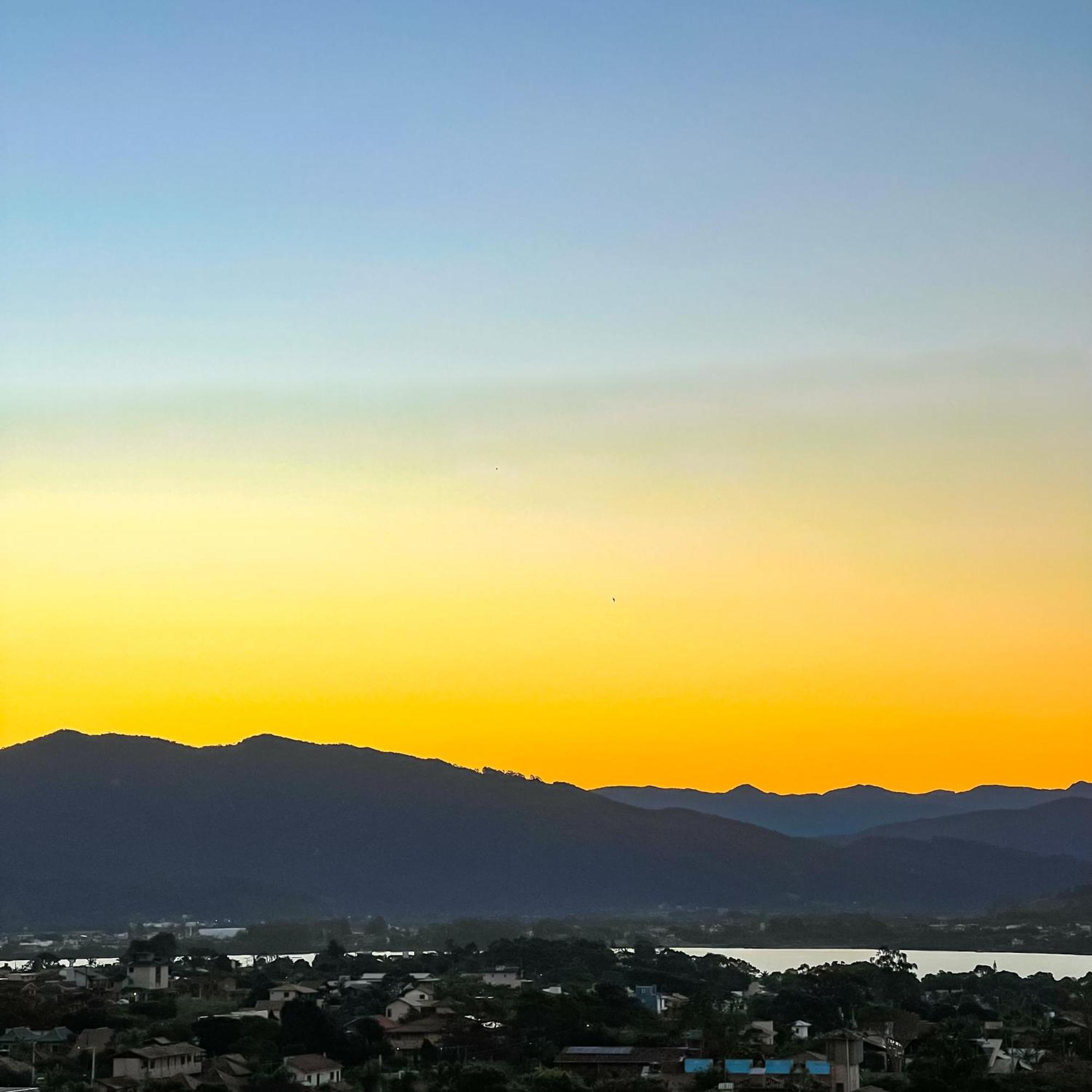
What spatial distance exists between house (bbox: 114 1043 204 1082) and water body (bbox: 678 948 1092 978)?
43.5 m

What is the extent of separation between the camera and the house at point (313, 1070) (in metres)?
30.6

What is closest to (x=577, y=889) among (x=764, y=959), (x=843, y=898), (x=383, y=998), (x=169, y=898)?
(x=843, y=898)

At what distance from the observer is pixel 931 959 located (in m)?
89.5

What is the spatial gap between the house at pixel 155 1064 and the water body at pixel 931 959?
143 feet

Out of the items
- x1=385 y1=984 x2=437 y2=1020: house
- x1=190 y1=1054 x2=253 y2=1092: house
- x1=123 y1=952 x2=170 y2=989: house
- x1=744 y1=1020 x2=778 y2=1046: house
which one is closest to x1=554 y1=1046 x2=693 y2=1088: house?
x1=744 y1=1020 x2=778 y2=1046: house

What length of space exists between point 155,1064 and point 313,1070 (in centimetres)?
265

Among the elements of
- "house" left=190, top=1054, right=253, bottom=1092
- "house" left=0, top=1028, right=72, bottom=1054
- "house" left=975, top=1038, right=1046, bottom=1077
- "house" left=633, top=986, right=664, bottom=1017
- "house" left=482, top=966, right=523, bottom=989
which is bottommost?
"house" left=190, top=1054, right=253, bottom=1092

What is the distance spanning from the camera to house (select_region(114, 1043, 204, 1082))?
3066cm

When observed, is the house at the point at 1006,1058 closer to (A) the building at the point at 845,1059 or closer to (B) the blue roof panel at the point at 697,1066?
(A) the building at the point at 845,1059

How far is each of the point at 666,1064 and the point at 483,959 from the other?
28814mm

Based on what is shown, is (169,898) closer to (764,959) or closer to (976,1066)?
(764,959)

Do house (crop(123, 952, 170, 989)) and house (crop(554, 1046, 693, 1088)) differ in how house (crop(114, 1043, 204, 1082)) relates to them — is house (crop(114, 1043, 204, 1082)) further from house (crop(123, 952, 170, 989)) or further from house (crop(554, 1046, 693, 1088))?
house (crop(123, 952, 170, 989))

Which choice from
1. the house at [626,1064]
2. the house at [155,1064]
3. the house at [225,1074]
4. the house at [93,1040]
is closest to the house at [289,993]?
the house at [93,1040]

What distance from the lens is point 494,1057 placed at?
33.9 metres
